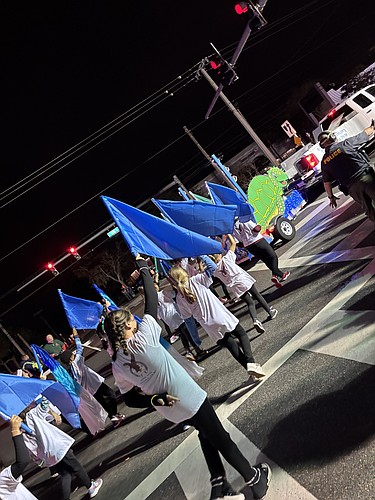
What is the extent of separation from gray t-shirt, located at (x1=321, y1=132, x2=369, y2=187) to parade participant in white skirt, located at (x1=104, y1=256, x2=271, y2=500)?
12.5ft

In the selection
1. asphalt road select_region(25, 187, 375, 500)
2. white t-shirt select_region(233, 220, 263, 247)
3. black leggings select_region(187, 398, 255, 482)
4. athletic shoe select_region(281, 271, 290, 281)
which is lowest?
asphalt road select_region(25, 187, 375, 500)

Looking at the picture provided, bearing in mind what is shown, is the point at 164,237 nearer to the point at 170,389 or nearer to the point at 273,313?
the point at 273,313

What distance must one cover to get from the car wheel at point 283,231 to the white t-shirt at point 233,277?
527 centimetres

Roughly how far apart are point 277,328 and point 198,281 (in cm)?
150

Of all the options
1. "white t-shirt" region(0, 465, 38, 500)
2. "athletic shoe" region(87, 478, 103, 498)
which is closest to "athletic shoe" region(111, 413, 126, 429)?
"athletic shoe" region(87, 478, 103, 498)

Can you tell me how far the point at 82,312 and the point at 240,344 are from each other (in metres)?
5.72

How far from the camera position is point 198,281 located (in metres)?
5.44

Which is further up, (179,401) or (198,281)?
(198,281)

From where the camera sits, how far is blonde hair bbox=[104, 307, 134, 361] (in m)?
3.04

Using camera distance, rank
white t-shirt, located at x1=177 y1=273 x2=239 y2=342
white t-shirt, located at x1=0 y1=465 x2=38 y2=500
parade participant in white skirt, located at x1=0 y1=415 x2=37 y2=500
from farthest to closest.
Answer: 1. white t-shirt, located at x1=177 y1=273 x2=239 y2=342
2. white t-shirt, located at x1=0 y1=465 x2=38 y2=500
3. parade participant in white skirt, located at x1=0 y1=415 x2=37 y2=500

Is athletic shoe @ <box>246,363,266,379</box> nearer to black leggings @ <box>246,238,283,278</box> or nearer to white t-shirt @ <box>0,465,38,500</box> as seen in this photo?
white t-shirt @ <box>0,465,38,500</box>

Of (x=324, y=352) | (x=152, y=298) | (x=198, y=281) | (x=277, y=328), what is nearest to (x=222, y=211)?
(x=198, y=281)

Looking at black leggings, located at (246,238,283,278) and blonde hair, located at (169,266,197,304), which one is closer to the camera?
blonde hair, located at (169,266,197,304)

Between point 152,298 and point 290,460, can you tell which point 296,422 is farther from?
point 152,298
